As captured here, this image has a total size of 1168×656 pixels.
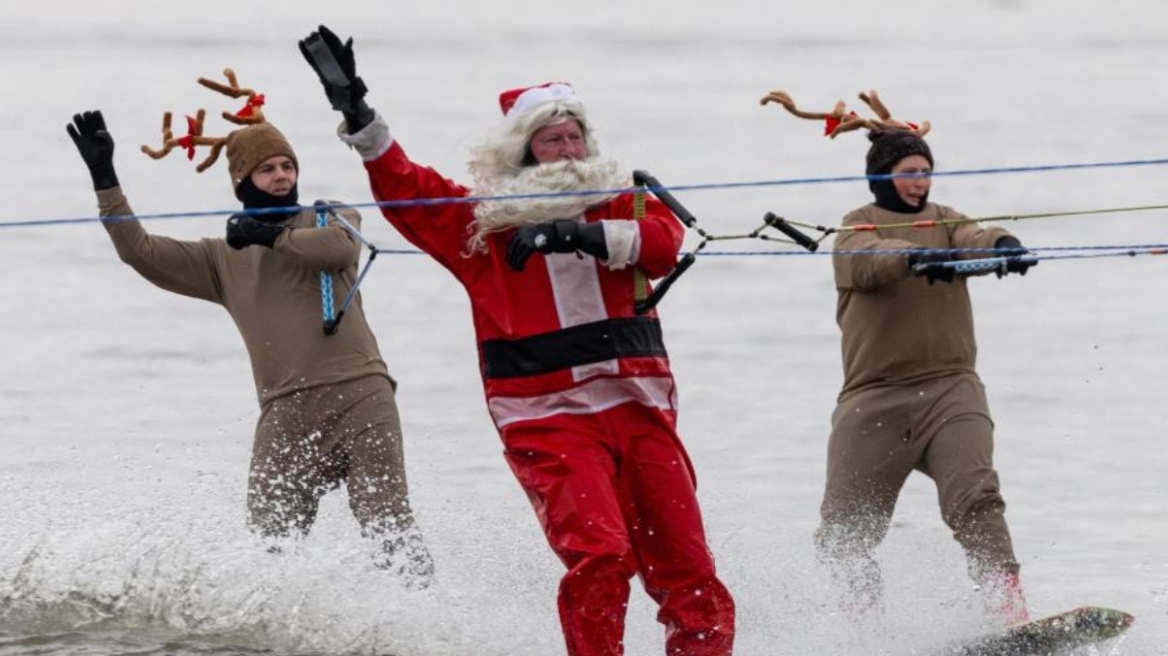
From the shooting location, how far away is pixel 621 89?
22672 millimetres

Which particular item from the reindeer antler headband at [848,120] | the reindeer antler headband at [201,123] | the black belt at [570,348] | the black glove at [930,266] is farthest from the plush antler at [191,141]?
the black glove at [930,266]

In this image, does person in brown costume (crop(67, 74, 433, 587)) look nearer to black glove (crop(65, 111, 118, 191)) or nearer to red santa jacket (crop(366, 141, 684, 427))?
black glove (crop(65, 111, 118, 191))

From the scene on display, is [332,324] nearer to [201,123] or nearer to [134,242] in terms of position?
[134,242]

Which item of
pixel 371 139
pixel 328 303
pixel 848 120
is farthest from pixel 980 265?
pixel 328 303

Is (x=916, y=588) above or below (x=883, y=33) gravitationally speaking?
below

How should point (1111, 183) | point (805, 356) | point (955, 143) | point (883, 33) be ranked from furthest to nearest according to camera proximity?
point (883, 33)
point (955, 143)
point (1111, 183)
point (805, 356)

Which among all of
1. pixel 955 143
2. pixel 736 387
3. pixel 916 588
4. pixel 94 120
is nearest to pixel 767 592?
pixel 916 588

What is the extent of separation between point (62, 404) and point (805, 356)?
377 cm

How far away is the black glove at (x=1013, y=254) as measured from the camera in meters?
7.61

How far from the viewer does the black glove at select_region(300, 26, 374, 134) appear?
268 inches

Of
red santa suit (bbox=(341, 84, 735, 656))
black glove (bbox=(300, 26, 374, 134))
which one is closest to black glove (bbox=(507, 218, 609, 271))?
red santa suit (bbox=(341, 84, 735, 656))

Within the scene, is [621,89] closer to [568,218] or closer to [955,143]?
[955,143]

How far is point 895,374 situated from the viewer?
823 cm

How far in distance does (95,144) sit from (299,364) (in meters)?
0.93
